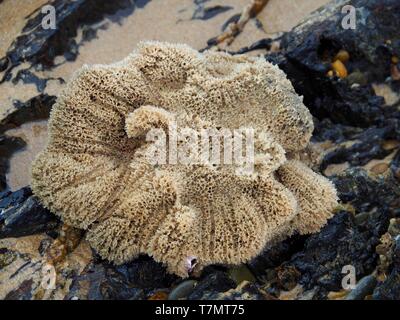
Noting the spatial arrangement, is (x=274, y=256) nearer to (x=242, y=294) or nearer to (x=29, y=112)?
(x=242, y=294)

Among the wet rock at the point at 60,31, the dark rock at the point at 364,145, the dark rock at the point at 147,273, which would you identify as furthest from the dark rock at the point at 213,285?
the wet rock at the point at 60,31

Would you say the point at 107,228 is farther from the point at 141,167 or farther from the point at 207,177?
the point at 207,177

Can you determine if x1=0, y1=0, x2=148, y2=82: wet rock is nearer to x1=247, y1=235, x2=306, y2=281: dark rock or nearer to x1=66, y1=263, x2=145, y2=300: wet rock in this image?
x1=66, y1=263, x2=145, y2=300: wet rock

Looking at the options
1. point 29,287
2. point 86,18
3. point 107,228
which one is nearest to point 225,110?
point 107,228

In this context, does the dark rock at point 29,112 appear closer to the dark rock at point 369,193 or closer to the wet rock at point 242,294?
the wet rock at point 242,294

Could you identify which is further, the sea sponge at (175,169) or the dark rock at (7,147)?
the dark rock at (7,147)
